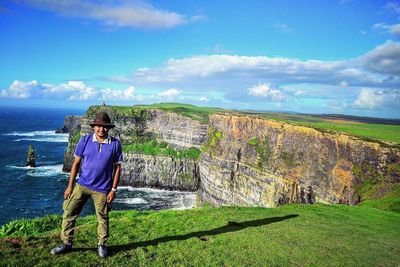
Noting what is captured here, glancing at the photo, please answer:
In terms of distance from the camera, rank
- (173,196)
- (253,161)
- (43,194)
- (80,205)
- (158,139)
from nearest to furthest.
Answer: (80,205) → (253,161) → (43,194) → (173,196) → (158,139)

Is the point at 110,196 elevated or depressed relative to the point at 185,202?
elevated

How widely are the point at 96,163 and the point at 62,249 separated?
2.40 m

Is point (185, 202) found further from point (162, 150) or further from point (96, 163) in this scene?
point (96, 163)

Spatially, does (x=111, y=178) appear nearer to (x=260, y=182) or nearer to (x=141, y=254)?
(x=141, y=254)

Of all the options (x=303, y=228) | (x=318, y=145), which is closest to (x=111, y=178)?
(x=303, y=228)

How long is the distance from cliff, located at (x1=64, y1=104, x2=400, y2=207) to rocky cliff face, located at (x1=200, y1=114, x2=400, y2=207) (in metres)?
0.08

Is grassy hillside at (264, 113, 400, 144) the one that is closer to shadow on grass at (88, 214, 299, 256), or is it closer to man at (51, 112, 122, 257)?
shadow on grass at (88, 214, 299, 256)

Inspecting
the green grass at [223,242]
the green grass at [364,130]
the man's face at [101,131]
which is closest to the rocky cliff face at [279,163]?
the green grass at [364,130]

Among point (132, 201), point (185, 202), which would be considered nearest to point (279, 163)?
point (185, 202)

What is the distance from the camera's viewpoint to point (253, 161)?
5259cm

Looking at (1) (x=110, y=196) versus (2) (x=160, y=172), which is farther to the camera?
(2) (x=160, y=172)

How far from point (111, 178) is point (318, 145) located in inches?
1377

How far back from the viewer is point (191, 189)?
7312 centimetres

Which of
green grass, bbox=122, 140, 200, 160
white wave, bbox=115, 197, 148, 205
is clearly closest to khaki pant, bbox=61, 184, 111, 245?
white wave, bbox=115, 197, 148, 205
